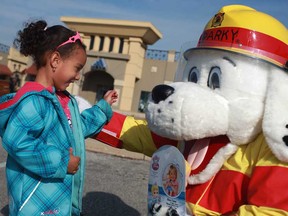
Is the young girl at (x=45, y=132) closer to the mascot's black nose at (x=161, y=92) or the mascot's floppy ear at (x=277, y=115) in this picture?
the mascot's black nose at (x=161, y=92)

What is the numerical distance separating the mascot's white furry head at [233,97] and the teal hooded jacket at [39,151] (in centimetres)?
45

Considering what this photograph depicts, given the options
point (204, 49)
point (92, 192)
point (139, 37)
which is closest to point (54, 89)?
point (204, 49)

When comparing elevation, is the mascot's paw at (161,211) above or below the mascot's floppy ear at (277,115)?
below

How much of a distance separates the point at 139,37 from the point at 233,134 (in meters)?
20.5

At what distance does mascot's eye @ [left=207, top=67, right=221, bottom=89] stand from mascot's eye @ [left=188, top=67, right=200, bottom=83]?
0.31 feet

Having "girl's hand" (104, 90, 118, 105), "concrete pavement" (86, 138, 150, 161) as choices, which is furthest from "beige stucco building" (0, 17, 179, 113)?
"girl's hand" (104, 90, 118, 105)

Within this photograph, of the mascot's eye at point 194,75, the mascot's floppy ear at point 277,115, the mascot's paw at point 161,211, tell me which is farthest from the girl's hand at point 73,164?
the mascot's floppy ear at point 277,115

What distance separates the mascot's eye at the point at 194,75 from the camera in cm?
198

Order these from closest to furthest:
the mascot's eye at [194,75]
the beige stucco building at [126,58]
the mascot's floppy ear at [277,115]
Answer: the mascot's floppy ear at [277,115], the mascot's eye at [194,75], the beige stucco building at [126,58]

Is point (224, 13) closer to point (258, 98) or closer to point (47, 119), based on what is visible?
point (258, 98)

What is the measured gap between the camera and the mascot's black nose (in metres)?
1.78

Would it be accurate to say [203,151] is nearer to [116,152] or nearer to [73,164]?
[73,164]

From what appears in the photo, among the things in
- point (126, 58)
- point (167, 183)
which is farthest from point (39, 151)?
point (126, 58)

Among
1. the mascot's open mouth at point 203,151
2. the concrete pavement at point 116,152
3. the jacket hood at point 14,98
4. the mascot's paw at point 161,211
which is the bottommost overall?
the concrete pavement at point 116,152
